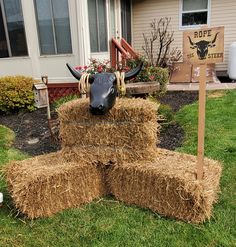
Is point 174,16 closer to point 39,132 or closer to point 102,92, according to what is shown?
point 39,132

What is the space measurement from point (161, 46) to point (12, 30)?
585 cm

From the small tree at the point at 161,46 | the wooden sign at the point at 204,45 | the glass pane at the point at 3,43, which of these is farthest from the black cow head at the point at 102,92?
the small tree at the point at 161,46

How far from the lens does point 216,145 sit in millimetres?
4723

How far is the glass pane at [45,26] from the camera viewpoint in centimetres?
732

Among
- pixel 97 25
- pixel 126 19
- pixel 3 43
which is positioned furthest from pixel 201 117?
pixel 126 19

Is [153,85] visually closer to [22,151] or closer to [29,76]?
[22,151]

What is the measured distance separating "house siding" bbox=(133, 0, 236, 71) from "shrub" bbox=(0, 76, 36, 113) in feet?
20.9

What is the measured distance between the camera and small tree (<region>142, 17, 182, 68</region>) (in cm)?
1149

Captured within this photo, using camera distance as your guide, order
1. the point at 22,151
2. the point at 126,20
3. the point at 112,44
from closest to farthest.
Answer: the point at 22,151, the point at 112,44, the point at 126,20

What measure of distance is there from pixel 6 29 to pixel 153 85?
4.63 m

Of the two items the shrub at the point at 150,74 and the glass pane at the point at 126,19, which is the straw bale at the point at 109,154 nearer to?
the shrub at the point at 150,74

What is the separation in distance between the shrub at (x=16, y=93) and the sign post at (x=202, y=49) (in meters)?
5.32

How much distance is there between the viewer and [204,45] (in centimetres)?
288

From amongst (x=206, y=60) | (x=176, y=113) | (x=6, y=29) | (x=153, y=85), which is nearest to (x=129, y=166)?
(x=206, y=60)
